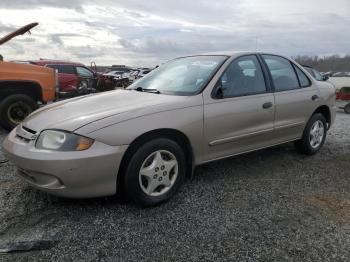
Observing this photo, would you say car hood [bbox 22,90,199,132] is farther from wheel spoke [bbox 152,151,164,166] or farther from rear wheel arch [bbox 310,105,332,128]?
rear wheel arch [bbox 310,105,332,128]

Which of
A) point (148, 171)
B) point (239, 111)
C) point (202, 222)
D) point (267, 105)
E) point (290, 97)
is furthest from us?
point (290, 97)

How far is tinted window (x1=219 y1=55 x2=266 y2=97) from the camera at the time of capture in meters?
4.20

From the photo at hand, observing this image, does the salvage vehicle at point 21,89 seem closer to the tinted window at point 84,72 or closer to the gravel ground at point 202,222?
the gravel ground at point 202,222

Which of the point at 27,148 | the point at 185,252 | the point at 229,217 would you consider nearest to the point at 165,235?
the point at 185,252

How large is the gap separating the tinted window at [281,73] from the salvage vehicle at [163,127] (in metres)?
0.02

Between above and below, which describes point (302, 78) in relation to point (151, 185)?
above

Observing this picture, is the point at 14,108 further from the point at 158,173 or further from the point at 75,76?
the point at 75,76

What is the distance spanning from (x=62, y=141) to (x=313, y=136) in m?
3.76

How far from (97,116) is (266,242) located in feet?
5.89

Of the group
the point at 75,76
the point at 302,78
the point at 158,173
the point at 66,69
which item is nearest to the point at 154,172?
the point at 158,173

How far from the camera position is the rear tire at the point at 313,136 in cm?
532

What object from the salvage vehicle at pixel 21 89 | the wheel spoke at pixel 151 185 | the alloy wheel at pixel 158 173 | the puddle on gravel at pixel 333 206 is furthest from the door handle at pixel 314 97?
the salvage vehicle at pixel 21 89

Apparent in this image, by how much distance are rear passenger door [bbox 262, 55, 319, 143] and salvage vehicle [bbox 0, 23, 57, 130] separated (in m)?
4.57

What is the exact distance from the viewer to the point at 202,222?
3293 millimetres
